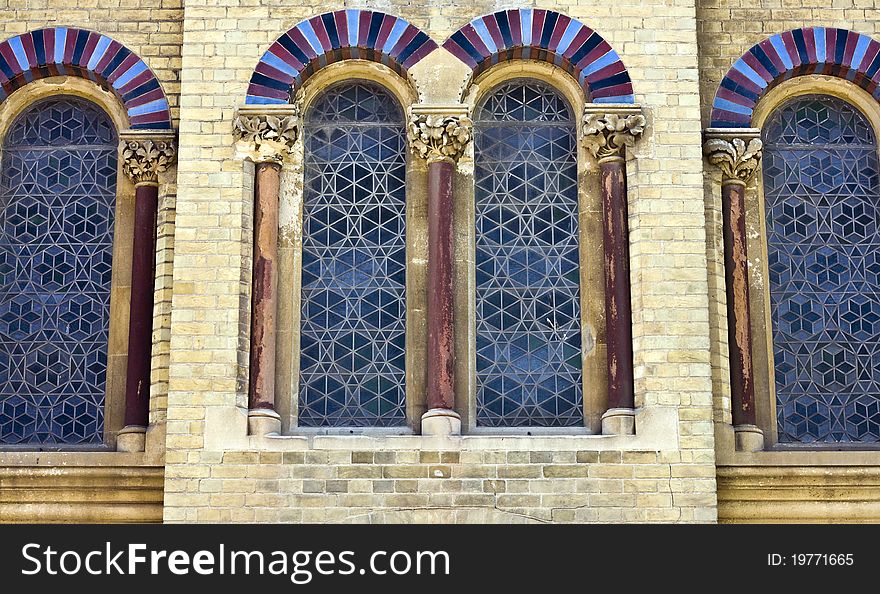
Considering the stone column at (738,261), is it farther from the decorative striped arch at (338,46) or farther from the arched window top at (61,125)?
the arched window top at (61,125)

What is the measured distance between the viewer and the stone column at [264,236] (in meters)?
17.4

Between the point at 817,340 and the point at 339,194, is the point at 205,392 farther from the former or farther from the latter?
the point at 817,340

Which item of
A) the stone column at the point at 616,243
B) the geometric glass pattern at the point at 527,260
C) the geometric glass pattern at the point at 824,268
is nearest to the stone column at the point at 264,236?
the geometric glass pattern at the point at 527,260

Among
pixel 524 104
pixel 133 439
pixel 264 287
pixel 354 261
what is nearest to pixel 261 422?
pixel 264 287

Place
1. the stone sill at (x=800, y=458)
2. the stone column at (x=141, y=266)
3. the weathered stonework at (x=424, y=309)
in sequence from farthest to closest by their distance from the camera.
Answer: the stone column at (x=141, y=266)
the stone sill at (x=800, y=458)
the weathered stonework at (x=424, y=309)

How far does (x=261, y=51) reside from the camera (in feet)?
60.5

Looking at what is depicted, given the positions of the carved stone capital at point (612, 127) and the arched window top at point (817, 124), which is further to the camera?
the arched window top at point (817, 124)

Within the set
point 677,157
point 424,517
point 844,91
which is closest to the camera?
point 424,517

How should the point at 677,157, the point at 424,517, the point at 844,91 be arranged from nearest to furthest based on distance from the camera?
the point at 424,517
the point at 677,157
the point at 844,91

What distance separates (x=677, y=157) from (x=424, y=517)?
15.0ft

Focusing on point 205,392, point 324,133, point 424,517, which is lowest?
point 424,517

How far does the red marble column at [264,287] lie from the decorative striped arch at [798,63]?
16.1 feet

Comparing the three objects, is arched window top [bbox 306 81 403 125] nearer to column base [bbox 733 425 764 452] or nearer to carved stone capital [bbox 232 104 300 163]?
carved stone capital [bbox 232 104 300 163]

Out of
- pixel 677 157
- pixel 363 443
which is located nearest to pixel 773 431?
pixel 677 157
